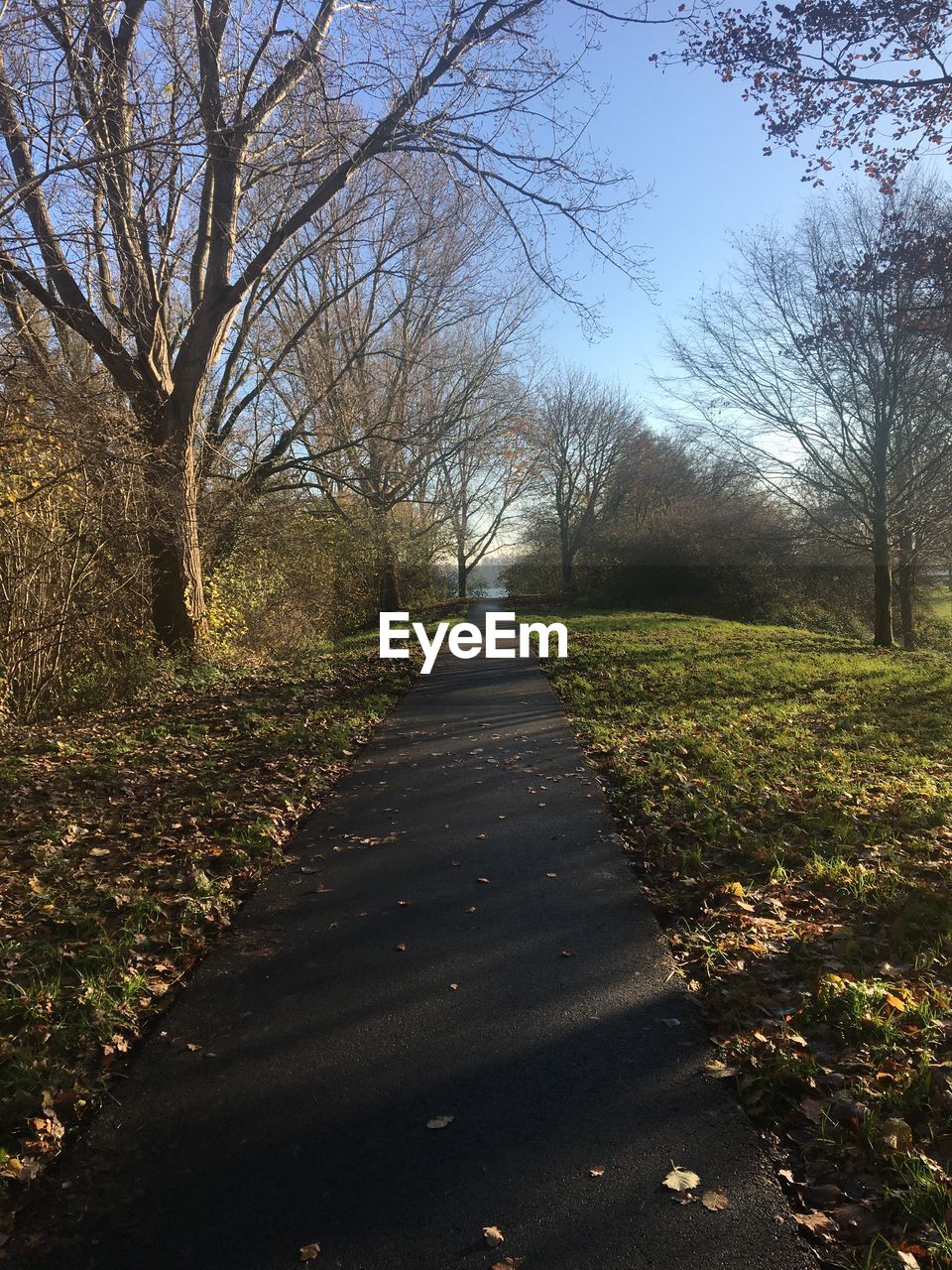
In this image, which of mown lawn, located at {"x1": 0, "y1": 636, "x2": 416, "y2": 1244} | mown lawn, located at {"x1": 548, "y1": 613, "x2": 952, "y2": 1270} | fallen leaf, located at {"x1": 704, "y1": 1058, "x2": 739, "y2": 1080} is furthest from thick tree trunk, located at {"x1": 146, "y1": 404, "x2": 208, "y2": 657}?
fallen leaf, located at {"x1": 704, "y1": 1058, "x2": 739, "y2": 1080}

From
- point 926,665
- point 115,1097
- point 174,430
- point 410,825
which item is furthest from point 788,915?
point 926,665

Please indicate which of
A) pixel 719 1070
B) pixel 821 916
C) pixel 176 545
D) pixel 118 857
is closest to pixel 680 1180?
pixel 719 1070

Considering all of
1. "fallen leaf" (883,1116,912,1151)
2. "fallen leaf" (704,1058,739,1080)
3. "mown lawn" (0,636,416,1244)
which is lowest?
"fallen leaf" (704,1058,739,1080)

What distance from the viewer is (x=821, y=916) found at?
440cm

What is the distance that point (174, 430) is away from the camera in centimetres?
1186

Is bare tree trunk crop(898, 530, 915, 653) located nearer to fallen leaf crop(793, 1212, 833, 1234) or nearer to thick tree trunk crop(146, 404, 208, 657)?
thick tree trunk crop(146, 404, 208, 657)

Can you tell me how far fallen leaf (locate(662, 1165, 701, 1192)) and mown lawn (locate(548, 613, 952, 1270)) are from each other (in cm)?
30

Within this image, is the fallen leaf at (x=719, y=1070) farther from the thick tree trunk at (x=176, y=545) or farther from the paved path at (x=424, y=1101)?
the thick tree trunk at (x=176, y=545)

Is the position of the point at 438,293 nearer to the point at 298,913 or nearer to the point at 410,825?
the point at 410,825

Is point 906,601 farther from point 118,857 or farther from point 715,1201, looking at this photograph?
point 715,1201

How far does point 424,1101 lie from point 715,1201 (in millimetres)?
1040

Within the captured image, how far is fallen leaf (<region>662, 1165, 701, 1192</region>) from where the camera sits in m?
2.48

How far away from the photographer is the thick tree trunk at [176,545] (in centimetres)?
1128

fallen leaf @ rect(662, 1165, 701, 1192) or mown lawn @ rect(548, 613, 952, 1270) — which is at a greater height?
mown lawn @ rect(548, 613, 952, 1270)
